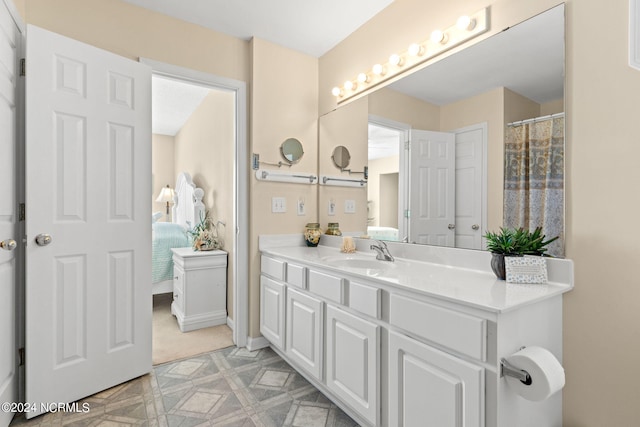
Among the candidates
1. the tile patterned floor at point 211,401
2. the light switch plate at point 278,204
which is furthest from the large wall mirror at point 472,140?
the tile patterned floor at point 211,401

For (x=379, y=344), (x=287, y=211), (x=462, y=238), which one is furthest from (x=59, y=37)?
(x=462, y=238)

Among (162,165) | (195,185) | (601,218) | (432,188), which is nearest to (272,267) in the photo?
(432,188)

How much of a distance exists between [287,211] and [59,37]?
5.73ft

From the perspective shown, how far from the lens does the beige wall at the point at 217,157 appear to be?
3230 mm

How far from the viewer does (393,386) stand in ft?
4.40

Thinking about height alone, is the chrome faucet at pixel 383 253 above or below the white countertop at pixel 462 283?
above

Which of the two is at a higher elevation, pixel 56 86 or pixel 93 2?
pixel 93 2

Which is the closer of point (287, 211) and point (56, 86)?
point (56, 86)

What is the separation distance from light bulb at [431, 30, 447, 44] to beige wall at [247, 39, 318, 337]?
4.11ft

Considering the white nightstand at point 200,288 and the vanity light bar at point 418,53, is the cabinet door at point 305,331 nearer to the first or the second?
the white nightstand at point 200,288

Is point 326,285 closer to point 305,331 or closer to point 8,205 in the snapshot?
point 305,331

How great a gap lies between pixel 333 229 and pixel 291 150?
742mm

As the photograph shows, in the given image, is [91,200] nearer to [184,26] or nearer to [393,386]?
[184,26]

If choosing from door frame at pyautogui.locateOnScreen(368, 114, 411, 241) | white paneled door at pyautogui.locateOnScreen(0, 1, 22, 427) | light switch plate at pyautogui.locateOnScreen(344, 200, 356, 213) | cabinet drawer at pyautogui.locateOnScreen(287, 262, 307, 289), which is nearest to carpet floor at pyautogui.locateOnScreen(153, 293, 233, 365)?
white paneled door at pyautogui.locateOnScreen(0, 1, 22, 427)
